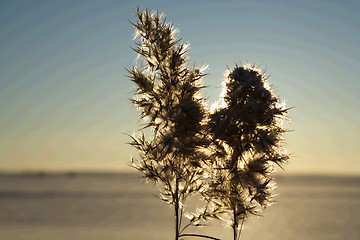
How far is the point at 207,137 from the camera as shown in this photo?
5762 millimetres

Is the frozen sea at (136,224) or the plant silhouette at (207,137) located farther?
the frozen sea at (136,224)

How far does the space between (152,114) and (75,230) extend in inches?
605

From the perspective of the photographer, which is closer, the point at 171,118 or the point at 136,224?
the point at 171,118

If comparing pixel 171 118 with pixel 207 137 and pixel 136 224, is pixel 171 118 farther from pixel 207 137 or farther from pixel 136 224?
pixel 136 224

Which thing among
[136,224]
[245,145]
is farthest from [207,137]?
[136,224]

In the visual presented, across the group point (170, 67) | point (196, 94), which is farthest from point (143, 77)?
point (196, 94)

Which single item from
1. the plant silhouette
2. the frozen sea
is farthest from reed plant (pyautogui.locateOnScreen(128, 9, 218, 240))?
the frozen sea

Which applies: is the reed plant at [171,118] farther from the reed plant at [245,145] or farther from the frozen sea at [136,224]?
the frozen sea at [136,224]

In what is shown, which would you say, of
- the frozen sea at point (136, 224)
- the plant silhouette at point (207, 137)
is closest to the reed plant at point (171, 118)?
the plant silhouette at point (207, 137)

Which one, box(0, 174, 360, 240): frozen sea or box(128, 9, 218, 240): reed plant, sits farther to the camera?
box(0, 174, 360, 240): frozen sea

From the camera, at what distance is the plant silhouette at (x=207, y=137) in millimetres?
5699

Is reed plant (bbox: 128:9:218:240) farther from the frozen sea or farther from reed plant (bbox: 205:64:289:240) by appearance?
the frozen sea

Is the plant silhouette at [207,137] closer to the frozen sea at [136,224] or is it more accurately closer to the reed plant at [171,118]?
the reed plant at [171,118]

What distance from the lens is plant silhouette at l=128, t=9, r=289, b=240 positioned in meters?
5.70
